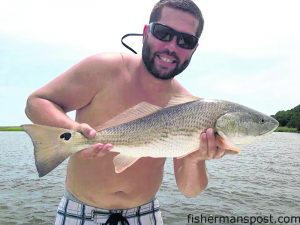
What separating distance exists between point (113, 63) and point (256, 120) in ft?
4.81

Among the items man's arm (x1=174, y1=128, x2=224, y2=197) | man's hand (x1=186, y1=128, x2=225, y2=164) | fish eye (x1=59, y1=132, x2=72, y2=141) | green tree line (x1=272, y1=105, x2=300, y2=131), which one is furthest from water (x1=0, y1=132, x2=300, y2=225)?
green tree line (x1=272, y1=105, x2=300, y2=131)

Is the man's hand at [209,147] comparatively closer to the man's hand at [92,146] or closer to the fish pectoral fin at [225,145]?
the fish pectoral fin at [225,145]

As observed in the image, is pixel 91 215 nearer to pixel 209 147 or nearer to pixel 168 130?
pixel 168 130

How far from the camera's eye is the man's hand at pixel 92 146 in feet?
10.6

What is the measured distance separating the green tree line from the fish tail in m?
98.4

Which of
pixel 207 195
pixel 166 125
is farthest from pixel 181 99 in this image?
pixel 207 195

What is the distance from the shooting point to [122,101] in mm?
3861

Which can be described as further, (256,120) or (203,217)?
(203,217)

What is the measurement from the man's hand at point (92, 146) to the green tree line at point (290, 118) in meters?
98.1

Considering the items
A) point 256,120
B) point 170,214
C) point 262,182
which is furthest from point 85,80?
point 262,182

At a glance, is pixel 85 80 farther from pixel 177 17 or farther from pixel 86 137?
pixel 177 17

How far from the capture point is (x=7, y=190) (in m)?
14.2

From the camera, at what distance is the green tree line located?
98.8m

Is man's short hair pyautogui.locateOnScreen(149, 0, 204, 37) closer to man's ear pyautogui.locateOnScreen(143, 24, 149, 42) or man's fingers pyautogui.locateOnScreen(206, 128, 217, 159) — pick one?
man's ear pyautogui.locateOnScreen(143, 24, 149, 42)
